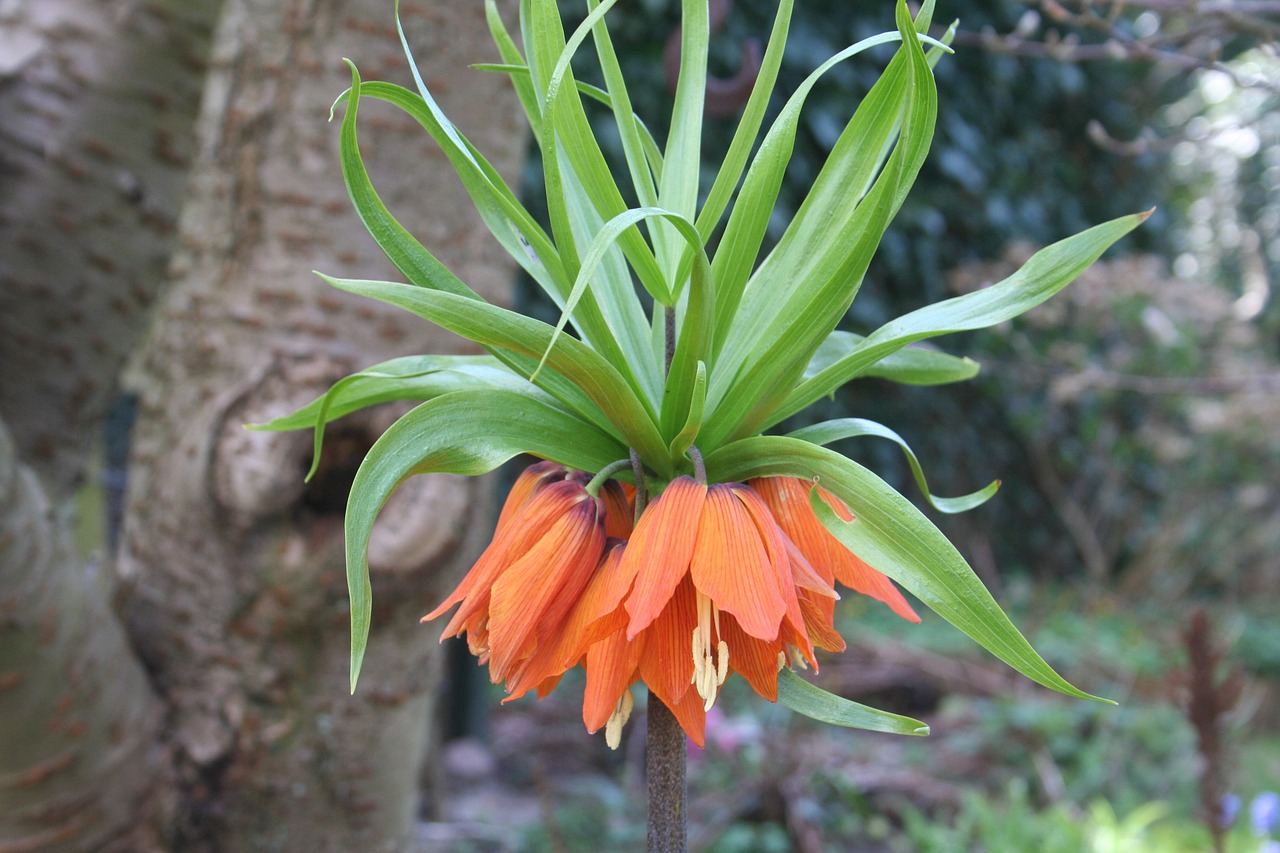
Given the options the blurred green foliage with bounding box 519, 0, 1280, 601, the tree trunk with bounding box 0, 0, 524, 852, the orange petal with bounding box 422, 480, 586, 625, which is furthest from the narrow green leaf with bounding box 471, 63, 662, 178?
the blurred green foliage with bounding box 519, 0, 1280, 601

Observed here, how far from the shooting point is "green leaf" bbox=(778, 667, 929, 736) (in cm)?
47

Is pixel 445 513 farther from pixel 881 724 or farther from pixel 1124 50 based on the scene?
pixel 1124 50

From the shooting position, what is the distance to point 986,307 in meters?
0.52

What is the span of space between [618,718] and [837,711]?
4.4 inches

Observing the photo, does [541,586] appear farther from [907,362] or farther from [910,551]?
[907,362]

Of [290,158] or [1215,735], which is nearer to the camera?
[1215,735]

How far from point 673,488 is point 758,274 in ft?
0.53

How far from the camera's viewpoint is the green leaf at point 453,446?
Answer: 0.46 meters

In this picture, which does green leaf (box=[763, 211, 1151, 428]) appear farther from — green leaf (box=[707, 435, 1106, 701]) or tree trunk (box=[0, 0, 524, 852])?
tree trunk (box=[0, 0, 524, 852])

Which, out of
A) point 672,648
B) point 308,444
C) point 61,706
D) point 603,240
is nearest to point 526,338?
point 603,240

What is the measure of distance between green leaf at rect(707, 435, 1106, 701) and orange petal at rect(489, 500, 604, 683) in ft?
0.37

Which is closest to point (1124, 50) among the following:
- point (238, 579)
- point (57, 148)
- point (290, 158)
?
point (290, 158)

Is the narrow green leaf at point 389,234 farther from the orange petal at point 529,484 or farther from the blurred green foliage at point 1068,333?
the blurred green foliage at point 1068,333

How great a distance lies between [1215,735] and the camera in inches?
47.5
